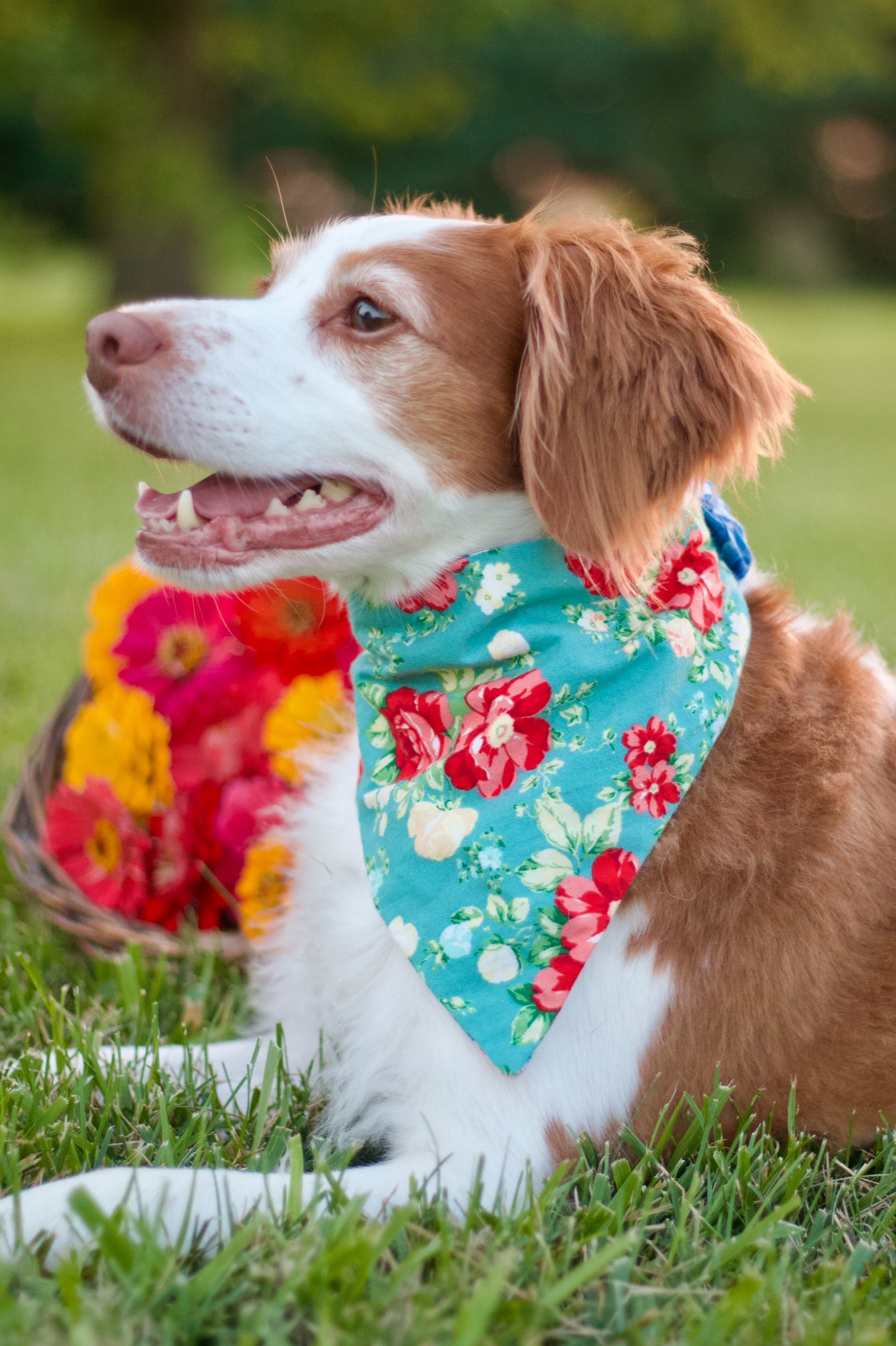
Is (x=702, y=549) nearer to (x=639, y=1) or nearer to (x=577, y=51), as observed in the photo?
(x=639, y=1)

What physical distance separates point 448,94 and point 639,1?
2298 mm

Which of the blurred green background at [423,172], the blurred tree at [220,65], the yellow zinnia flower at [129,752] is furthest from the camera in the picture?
the blurred tree at [220,65]

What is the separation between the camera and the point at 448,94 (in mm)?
13375

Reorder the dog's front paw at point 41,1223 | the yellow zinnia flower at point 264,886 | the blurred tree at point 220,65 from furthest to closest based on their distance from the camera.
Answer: the blurred tree at point 220,65
the yellow zinnia flower at point 264,886
the dog's front paw at point 41,1223

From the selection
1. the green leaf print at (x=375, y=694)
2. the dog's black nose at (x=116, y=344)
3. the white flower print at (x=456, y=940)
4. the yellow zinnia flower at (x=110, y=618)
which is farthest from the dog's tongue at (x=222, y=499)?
the yellow zinnia flower at (x=110, y=618)

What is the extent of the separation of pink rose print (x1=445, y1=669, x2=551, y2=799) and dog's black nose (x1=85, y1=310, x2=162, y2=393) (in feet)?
2.50

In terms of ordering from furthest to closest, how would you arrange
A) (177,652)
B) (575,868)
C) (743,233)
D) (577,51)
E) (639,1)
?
(743,233)
(577,51)
(639,1)
(177,652)
(575,868)

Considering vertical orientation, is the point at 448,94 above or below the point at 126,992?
above

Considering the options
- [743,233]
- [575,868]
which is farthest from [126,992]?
[743,233]

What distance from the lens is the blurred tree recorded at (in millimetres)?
11352

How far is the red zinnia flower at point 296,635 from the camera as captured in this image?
10.0ft

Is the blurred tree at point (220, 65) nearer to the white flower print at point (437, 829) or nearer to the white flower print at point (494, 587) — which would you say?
the white flower print at point (494, 587)

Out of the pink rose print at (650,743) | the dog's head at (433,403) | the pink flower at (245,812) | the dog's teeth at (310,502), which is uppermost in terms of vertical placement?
the dog's head at (433,403)

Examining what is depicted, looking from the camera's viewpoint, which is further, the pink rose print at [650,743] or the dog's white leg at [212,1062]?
the dog's white leg at [212,1062]
